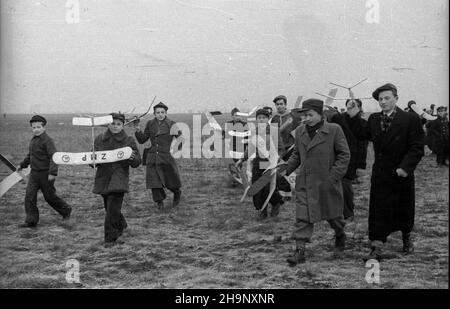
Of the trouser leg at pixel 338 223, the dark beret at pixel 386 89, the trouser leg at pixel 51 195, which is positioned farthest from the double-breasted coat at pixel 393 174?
the trouser leg at pixel 51 195

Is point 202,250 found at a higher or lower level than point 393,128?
lower

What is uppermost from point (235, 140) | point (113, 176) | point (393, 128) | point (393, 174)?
point (393, 128)

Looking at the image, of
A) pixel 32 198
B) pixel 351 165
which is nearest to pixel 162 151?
pixel 32 198

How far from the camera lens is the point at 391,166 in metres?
5.17

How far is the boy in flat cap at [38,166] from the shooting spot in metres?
7.04

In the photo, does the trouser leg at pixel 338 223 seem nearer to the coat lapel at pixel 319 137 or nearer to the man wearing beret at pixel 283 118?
the coat lapel at pixel 319 137

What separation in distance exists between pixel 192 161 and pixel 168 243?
39.6ft

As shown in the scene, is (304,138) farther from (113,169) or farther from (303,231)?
(113,169)

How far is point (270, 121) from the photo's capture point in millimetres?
8023

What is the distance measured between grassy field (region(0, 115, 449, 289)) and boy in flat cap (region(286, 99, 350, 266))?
0.41 metres

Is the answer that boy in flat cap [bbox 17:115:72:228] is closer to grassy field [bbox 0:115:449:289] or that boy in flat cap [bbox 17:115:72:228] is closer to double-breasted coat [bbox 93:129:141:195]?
grassy field [bbox 0:115:449:289]

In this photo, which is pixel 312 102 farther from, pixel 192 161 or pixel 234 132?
pixel 192 161

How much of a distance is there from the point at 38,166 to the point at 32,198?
51cm

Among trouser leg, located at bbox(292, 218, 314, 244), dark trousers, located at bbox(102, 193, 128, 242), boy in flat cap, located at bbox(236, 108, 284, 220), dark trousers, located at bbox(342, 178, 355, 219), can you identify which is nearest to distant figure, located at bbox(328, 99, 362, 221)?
dark trousers, located at bbox(342, 178, 355, 219)
